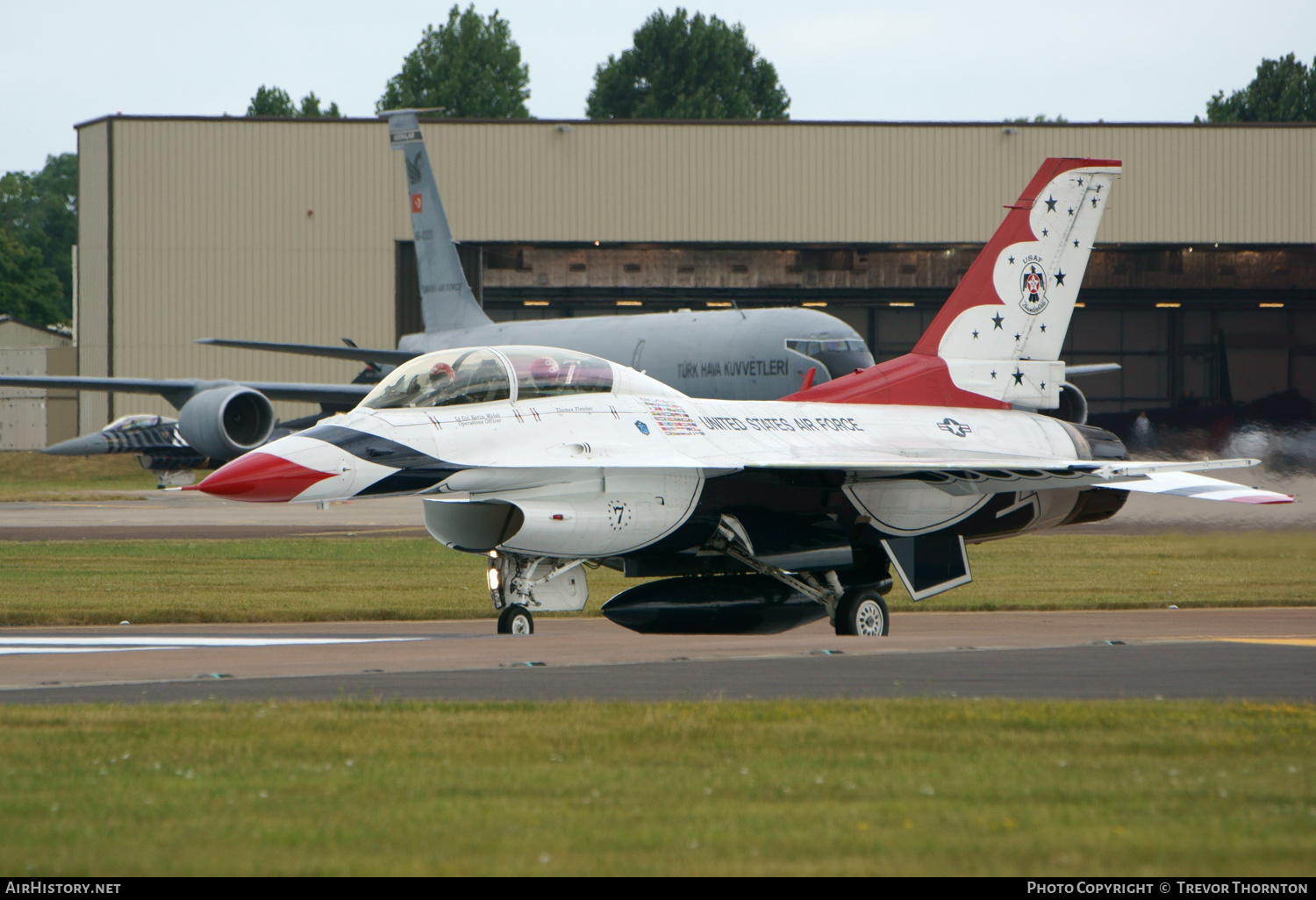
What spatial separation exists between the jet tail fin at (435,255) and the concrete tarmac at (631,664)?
22.6 meters

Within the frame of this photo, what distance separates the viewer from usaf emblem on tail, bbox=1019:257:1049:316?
1756 cm

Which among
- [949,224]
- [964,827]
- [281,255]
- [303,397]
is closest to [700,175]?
[949,224]

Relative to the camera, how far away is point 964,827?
5285 mm

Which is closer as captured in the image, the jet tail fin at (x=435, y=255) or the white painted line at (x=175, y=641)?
the white painted line at (x=175, y=641)

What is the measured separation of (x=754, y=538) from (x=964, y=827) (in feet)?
30.4

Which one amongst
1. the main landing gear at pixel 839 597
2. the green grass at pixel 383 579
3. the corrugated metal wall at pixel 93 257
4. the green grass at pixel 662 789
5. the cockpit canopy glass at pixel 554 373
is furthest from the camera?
the corrugated metal wall at pixel 93 257

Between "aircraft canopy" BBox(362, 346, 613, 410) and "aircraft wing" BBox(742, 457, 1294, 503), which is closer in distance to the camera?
"aircraft canopy" BBox(362, 346, 613, 410)

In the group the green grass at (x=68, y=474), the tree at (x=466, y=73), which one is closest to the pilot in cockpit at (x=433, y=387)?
the green grass at (x=68, y=474)

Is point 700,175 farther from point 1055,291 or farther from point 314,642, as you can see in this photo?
point 314,642

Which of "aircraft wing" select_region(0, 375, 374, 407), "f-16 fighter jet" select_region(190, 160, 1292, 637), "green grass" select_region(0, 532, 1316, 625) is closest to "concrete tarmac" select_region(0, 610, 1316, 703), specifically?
"f-16 fighter jet" select_region(190, 160, 1292, 637)

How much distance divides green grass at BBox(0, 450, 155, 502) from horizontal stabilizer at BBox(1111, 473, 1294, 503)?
38.7 m

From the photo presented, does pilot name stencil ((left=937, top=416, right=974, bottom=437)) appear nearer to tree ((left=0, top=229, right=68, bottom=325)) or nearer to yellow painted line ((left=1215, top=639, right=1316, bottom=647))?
yellow painted line ((left=1215, top=639, right=1316, bottom=647))

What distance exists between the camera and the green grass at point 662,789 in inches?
192

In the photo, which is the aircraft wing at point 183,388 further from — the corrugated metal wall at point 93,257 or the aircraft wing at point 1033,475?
the aircraft wing at point 1033,475
